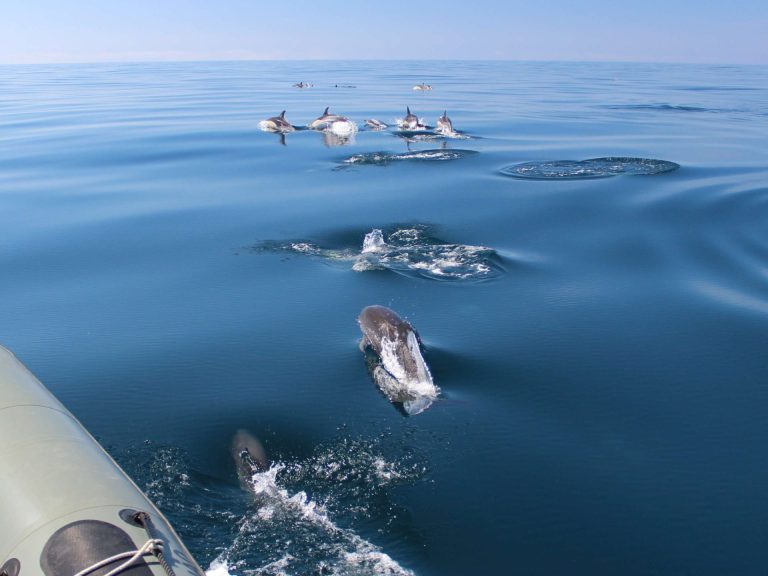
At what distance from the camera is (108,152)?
40.1m

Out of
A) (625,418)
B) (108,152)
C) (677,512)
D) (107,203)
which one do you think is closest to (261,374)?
(625,418)

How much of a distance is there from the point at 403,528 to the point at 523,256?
12.5 meters

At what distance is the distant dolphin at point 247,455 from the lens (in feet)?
32.8

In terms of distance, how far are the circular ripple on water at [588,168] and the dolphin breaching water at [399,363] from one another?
1925cm

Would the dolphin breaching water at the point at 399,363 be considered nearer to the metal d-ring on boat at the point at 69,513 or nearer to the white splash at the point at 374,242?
the metal d-ring on boat at the point at 69,513

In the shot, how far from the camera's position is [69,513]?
6.10 metres

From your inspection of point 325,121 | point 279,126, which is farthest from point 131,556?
point 325,121

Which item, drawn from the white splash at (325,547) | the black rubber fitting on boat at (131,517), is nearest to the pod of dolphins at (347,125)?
the white splash at (325,547)

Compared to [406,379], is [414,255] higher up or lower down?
higher up

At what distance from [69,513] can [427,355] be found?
329 inches

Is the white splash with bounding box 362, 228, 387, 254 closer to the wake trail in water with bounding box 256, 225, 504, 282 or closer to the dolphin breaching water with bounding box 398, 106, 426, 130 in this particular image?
the wake trail in water with bounding box 256, 225, 504, 282

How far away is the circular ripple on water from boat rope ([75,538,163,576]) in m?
27.4

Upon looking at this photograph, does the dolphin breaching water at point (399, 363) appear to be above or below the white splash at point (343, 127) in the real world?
below

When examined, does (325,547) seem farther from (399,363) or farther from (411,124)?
(411,124)
